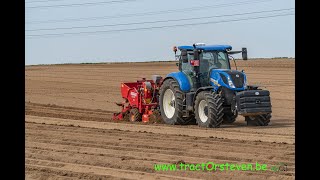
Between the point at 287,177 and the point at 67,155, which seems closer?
the point at 287,177

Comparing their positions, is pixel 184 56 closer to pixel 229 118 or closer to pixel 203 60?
pixel 203 60

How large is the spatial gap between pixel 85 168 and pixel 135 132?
16.4 ft

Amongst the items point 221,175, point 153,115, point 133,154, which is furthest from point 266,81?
point 221,175

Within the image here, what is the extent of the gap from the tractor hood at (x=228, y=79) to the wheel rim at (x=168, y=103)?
1.42 metres

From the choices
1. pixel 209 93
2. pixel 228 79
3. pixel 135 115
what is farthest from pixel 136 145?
pixel 135 115

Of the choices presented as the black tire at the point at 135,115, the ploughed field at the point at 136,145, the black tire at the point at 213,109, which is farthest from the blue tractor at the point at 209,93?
the black tire at the point at 135,115

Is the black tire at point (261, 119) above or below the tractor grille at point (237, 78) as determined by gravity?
below

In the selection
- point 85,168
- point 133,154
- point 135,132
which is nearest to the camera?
point 85,168

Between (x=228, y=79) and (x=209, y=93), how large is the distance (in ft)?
1.78

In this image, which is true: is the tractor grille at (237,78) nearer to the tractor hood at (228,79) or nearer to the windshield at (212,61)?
the tractor hood at (228,79)

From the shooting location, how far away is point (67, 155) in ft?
36.7

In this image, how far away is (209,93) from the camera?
15664 millimetres

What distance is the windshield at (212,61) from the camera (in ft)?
53.7
